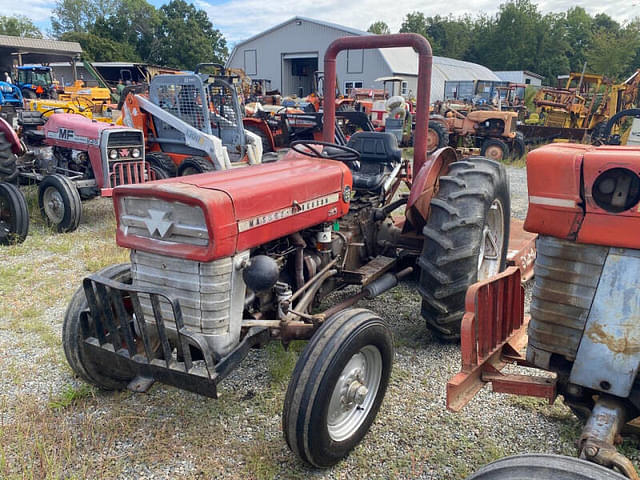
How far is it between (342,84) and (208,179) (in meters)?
29.5

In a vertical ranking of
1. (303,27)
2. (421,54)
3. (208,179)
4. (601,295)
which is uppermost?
(303,27)

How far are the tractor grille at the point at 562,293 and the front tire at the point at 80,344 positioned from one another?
76.2 inches

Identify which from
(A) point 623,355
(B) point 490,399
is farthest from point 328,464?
(A) point 623,355

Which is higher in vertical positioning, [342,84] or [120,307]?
[342,84]

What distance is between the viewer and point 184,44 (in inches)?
1853

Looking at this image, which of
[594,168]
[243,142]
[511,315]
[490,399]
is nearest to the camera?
[594,168]

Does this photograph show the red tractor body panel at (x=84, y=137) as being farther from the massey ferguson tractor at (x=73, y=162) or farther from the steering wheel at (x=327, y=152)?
the steering wheel at (x=327, y=152)

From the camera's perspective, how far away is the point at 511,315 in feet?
7.18

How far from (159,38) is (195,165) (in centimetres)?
4734

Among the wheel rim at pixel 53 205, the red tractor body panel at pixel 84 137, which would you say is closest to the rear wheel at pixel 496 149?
the red tractor body panel at pixel 84 137

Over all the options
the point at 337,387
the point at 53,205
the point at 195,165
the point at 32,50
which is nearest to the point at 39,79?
the point at 32,50

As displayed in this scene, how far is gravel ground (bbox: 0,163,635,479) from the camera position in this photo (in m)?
2.32

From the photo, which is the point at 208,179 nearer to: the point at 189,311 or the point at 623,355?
the point at 189,311

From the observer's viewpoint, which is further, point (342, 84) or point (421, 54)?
point (342, 84)
